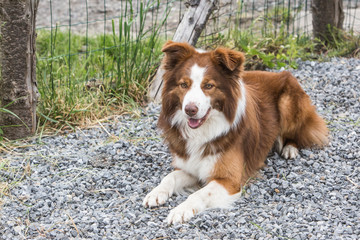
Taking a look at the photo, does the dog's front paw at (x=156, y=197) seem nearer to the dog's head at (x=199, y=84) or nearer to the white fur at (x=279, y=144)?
the dog's head at (x=199, y=84)

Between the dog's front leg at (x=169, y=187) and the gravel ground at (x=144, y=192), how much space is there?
0.21 feet

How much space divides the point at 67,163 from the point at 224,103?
159 centimetres

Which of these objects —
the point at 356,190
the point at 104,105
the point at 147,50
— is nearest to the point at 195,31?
the point at 147,50

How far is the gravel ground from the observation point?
3.26 metres

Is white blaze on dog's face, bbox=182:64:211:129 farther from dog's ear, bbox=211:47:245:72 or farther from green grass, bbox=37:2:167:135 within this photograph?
green grass, bbox=37:2:167:135

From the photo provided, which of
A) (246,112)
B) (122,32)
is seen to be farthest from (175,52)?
(122,32)

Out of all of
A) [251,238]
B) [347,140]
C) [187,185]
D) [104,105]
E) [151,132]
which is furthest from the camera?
[104,105]

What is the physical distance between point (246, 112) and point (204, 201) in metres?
0.85

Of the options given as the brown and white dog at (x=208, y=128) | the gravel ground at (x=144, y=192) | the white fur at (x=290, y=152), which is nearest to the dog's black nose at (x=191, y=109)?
the brown and white dog at (x=208, y=128)

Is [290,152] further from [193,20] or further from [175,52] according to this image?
[193,20]

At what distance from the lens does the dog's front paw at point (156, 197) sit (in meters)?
3.62

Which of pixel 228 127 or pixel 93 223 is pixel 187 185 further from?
pixel 93 223

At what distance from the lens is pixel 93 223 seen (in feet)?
11.0

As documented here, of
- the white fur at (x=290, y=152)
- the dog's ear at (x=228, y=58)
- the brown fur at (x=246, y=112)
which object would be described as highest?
the dog's ear at (x=228, y=58)
